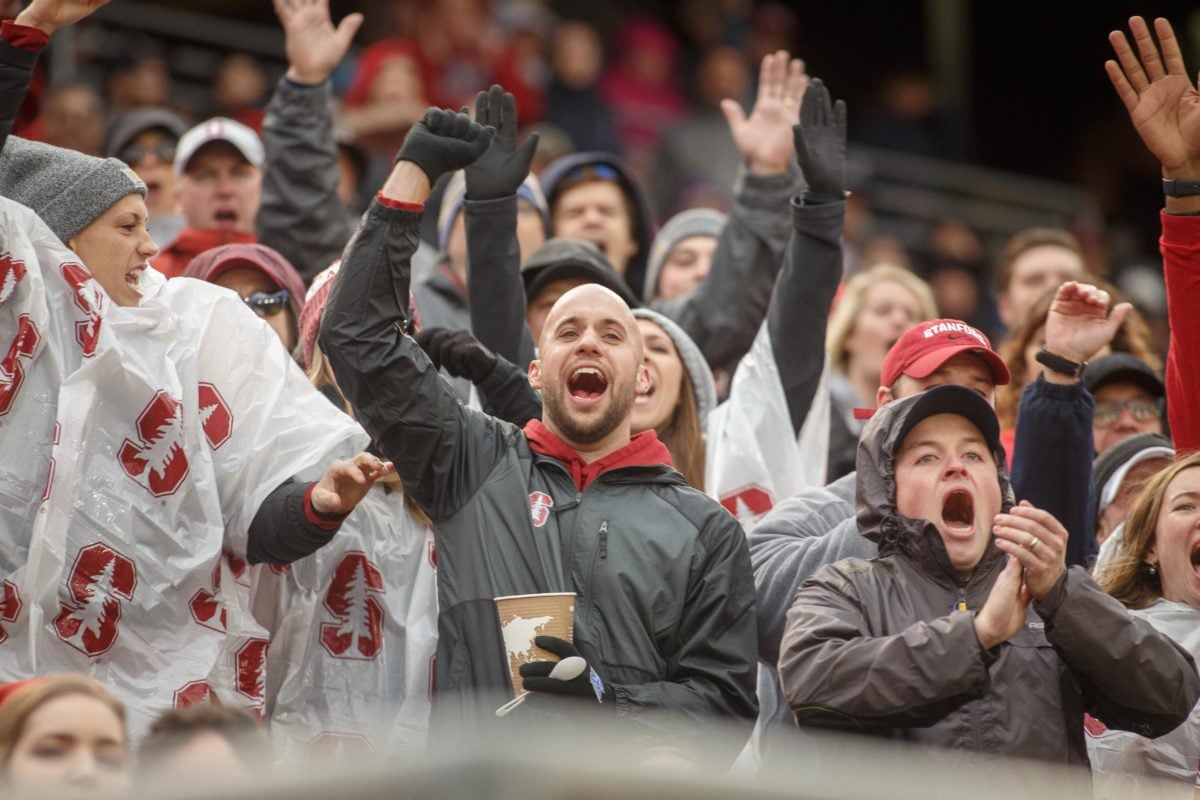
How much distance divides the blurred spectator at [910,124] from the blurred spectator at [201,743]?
10797 millimetres

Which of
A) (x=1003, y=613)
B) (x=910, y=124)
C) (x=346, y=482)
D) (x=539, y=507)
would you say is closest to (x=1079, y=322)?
(x=1003, y=613)

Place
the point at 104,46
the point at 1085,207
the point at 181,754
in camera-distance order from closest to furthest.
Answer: the point at 181,754, the point at 104,46, the point at 1085,207

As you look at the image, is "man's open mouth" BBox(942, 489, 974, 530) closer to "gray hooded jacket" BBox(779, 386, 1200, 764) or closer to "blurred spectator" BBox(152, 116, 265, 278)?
"gray hooded jacket" BBox(779, 386, 1200, 764)

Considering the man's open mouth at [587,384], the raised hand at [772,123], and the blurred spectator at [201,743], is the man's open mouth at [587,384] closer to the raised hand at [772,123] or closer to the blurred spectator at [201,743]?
the blurred spectator at [201,743]

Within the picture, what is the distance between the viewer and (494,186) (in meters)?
5.50

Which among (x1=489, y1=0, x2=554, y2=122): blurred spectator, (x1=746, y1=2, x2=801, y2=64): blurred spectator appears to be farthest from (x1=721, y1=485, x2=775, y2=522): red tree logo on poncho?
(x1=746, y1=2, x2=801, y2=64): blurred spectator

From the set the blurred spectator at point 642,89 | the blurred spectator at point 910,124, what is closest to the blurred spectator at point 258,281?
the blurred spectator at point 642,89

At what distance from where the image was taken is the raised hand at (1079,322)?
4.96m

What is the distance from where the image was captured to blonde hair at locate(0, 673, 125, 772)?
3.50 meters

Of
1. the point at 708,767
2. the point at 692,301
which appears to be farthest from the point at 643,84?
the point at 708,767

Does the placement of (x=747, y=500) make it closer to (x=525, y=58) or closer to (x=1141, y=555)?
(x=1141, y=555)

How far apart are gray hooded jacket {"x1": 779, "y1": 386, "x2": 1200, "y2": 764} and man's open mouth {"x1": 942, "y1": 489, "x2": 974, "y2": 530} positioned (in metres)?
0.09

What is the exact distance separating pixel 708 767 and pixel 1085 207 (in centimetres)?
1125

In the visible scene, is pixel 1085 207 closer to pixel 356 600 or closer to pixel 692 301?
pixel 692 301
